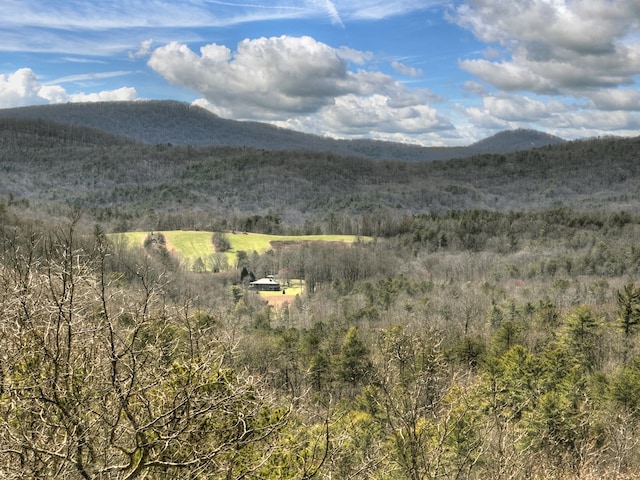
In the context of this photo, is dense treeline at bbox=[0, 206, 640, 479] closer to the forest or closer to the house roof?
the forest

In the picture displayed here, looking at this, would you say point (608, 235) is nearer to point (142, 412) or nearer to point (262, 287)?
point (262, 287)

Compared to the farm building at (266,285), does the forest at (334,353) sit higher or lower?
higher

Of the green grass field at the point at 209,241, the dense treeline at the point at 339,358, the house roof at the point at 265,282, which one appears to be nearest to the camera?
Result: the dense treeline at the point at 339,358

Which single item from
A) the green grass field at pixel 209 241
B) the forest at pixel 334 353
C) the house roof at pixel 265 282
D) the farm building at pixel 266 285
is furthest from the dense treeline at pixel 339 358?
the green grass field at pixel 209 241

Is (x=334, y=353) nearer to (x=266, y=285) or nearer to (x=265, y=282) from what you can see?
(x=266, y=285)

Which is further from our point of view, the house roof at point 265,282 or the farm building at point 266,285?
the house roof at point 265,282

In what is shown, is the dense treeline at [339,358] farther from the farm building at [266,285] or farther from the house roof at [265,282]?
the house roof at [265,282]
